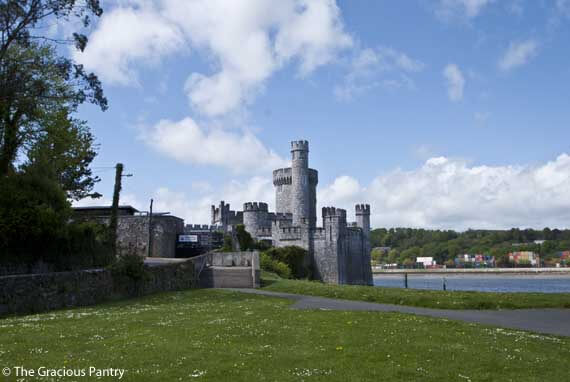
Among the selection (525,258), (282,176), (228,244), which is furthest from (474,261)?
(228,244)

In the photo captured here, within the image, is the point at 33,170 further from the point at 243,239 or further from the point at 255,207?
the point at 255,207

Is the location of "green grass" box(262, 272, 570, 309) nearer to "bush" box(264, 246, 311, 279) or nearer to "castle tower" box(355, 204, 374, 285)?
"bush" box(264, 246, 311, 279)

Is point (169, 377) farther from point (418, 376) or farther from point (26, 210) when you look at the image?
point (26, 210)

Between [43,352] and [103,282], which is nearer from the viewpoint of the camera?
[43,352]

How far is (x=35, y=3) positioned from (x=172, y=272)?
1385 centimetres

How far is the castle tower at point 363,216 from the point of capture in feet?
235

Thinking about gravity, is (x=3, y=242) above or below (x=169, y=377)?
above

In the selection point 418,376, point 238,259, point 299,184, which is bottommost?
point 418,376

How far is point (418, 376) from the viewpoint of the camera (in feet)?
29.0

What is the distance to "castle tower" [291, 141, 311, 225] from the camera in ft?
222

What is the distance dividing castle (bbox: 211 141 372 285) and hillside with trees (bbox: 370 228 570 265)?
314 ft

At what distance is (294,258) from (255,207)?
419 inches

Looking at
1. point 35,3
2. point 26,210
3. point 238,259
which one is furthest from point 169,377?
point 238,259

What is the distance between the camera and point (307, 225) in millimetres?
60281
